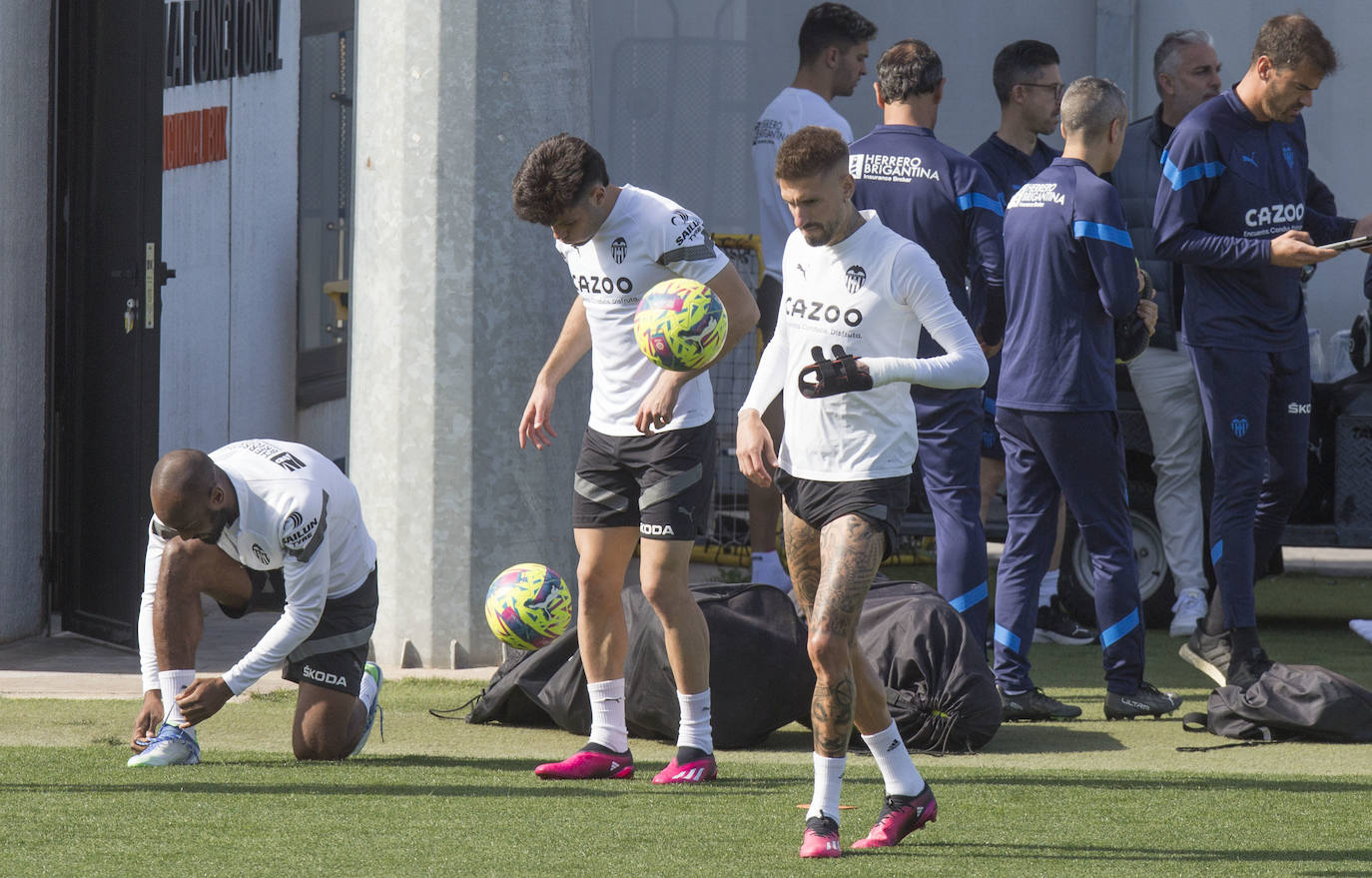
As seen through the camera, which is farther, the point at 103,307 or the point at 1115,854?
the point at 103,307

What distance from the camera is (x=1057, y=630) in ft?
29.0

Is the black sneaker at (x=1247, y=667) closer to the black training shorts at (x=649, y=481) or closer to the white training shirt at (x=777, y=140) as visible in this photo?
the black training shorts at (x=649, y=481)

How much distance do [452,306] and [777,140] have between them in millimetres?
1678

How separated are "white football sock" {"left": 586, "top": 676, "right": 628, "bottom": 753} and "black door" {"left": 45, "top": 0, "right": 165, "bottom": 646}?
11.1ft

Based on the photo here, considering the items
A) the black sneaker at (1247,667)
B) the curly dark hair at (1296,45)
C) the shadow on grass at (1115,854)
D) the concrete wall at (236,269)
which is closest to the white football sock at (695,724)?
the shadow on grass at (1115,854)

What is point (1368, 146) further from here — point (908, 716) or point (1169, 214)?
point (908, 716)

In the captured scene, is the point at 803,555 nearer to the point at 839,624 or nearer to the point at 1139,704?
the point at 839,624

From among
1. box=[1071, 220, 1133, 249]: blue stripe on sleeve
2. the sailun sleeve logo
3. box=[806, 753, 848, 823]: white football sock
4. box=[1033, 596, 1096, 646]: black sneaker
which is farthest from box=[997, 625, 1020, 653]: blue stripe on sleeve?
the sailun sleeve logo

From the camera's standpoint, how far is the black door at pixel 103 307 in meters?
8.53

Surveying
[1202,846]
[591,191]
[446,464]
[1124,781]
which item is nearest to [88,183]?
[446,464]

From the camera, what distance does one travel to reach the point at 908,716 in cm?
639

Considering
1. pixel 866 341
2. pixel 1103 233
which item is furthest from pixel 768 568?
pixel 866 341

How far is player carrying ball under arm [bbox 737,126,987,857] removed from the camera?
482 centimetres

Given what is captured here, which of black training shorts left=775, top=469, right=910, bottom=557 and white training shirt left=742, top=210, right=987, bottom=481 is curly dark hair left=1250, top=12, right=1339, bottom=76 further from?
black training shorts left=775, top=469, right=910, bottom=557
